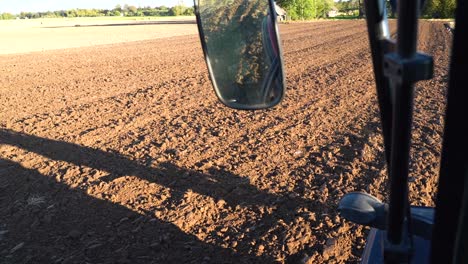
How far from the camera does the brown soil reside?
11.0ft

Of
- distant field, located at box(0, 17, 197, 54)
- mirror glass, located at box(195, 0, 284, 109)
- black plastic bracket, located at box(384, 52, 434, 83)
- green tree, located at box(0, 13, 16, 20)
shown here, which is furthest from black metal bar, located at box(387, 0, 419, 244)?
green tree, located at box(0, 13, 16, 20)

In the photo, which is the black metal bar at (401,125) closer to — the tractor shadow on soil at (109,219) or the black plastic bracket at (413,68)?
the black plastic bracket at (413,68)

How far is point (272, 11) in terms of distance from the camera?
3.74ft

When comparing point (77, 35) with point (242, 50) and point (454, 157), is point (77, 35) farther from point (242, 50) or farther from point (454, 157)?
point (454, 157)

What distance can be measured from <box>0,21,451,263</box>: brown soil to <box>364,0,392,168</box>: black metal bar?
7.05 feet

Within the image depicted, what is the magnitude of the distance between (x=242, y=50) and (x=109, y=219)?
2925mm

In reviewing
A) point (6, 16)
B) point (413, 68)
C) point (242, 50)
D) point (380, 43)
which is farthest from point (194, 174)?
point (6, 16)

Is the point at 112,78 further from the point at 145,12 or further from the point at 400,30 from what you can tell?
the point at 145,12

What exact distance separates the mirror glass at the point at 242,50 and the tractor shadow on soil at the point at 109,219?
1968mm

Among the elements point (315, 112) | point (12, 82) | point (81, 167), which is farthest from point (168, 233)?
point (12, 82)

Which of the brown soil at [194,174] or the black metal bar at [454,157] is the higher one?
the black metal bar at [454,157]

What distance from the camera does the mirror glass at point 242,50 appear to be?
1.24 m

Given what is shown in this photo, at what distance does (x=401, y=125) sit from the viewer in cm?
91

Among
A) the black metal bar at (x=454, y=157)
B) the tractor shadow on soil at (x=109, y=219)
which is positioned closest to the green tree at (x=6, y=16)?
the tractor shadow on soil at (x=109, y=219)
